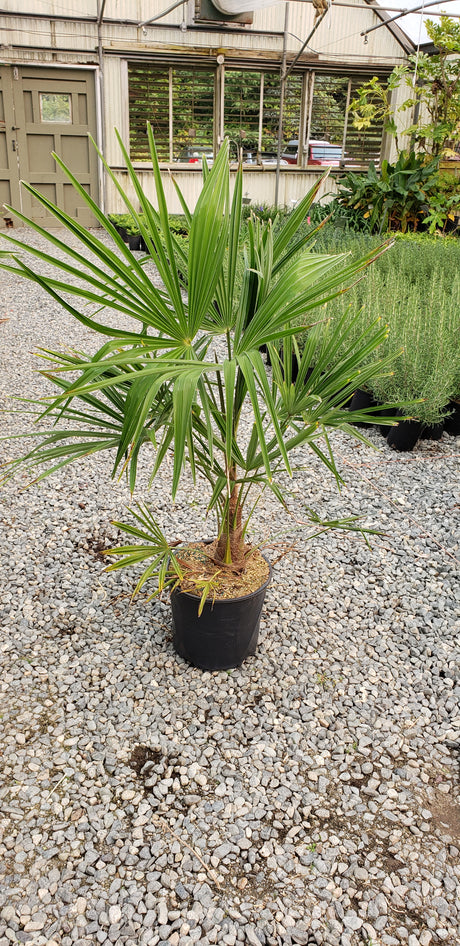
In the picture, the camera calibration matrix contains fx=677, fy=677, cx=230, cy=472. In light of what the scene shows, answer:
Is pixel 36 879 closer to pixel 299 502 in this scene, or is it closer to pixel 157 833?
pixel 157 833

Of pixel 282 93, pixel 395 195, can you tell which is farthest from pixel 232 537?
pixel 282 93

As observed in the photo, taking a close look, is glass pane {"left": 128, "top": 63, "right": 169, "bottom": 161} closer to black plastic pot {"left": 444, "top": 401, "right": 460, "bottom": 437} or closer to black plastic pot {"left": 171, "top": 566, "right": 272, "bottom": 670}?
black plastic pot {"left": 444, "top": 401, "right": 460, "bottom": 437}

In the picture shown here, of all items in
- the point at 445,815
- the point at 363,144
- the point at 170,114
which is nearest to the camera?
the point at 445,815

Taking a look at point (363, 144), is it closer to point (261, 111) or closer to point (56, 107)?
point (261, 111)

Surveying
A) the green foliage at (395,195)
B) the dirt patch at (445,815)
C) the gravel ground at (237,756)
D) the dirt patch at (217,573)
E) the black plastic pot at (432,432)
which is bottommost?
the dirt patch at (445,815)

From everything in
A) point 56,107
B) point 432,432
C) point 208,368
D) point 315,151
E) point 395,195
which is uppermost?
point 56,107

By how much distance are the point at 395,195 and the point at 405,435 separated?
233 inches

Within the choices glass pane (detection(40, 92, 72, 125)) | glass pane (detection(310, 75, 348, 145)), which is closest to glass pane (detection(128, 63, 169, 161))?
glass pane (detection(40, 92, 72, 125))

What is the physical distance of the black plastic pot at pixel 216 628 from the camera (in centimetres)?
202

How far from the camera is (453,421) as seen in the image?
4059mm

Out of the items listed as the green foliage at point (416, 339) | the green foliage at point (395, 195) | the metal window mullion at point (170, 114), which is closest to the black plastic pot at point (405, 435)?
the green foliage at point (416, 339)

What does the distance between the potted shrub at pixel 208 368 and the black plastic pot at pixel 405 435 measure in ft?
5.78

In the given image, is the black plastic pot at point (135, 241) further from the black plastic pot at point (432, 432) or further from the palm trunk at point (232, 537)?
the palm trunk at point (232, 537)

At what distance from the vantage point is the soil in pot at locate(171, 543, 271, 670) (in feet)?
6.62
